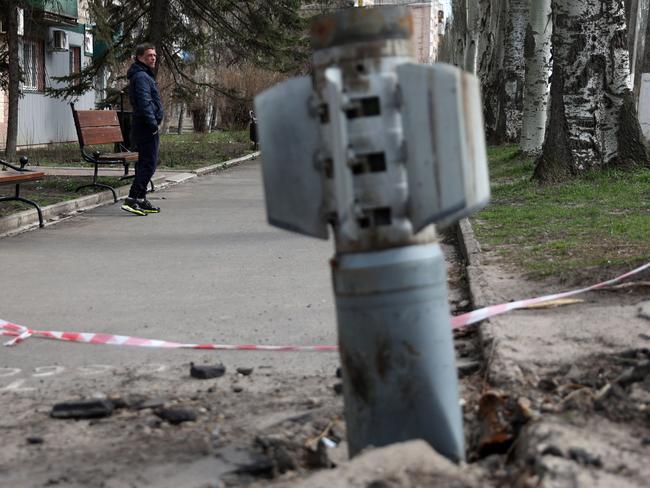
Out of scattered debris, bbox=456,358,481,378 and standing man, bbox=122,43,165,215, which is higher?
standing man, bbox=122,43,165,215

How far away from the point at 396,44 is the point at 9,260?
7.61 meters

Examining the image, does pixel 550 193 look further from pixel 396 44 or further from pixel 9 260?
pixel 396 44

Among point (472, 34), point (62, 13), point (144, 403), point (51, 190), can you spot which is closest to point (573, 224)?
point (144, 403)

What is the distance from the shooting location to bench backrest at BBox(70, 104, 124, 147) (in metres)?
17.6

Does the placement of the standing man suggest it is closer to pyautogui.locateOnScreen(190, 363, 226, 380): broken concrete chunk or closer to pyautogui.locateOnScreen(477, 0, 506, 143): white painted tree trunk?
pyautogui.locateOnScreen(190, 363, 226, 380): broken concrete chunk

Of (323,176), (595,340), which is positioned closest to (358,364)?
(323,176)

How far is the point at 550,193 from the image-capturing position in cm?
1477

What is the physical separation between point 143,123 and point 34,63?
19.8 metres

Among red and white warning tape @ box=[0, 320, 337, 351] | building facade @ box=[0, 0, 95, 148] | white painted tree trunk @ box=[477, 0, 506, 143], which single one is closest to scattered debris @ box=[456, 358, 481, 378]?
red and white warning tape @ box=[0, 320, 337, 351]

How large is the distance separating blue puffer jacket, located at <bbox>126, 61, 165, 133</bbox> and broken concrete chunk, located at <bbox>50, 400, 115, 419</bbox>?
10003mm

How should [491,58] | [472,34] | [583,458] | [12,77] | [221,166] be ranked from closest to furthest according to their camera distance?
[583,458]
[12,77]
[221,166]
[491,58]
[472,34]

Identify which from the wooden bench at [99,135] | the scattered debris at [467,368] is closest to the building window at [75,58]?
the wooden bench at [99,135]

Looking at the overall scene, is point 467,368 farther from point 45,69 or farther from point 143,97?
point 45,69

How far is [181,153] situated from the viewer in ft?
92.3
